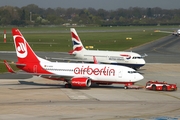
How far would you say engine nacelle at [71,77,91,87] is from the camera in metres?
66.5

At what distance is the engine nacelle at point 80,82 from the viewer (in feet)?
218

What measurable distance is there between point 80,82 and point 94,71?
252 cm

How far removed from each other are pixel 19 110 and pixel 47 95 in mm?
11232

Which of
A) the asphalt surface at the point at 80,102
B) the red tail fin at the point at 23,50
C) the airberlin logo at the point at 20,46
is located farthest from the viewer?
the airberlin logo at the point at 20,46

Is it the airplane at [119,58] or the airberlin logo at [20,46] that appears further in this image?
the airplane at [119,58]

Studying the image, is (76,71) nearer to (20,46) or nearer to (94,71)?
(94,71)

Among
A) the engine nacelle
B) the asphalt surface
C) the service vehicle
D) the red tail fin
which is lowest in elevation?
the asphalt surface

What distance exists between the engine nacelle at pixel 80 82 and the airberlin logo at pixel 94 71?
1.13 metres

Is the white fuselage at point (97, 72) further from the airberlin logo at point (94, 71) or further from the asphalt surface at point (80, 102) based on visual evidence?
the asphalt surface at point (80, 102)

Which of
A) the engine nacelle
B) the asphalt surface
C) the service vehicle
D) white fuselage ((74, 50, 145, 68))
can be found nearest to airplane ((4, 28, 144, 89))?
the engine nacelle

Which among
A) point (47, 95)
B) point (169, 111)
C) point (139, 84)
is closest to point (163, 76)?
point (139, 84)

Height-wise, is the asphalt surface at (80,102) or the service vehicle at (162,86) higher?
the service vehicle at (162,86)

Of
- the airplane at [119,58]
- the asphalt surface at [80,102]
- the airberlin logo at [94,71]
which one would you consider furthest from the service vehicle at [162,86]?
the airplane at [119,58]

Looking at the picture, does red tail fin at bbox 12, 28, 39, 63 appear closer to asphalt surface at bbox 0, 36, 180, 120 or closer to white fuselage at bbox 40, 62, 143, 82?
white fuselage at bbox 40, 62, 143, 82
